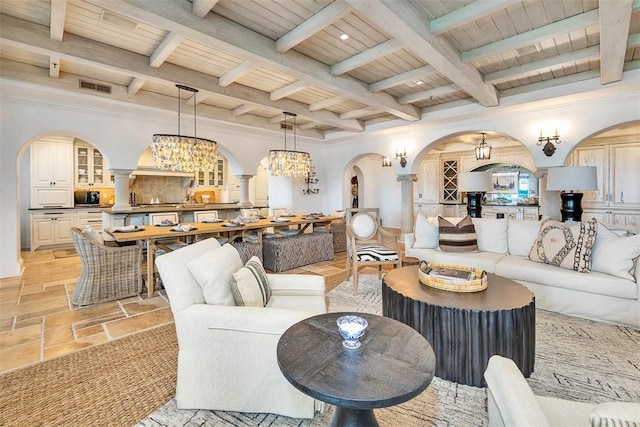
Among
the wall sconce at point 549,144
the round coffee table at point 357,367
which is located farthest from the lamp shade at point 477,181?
the round coffee table at point 357,367

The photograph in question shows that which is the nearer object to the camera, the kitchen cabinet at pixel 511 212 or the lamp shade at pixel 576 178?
the lamp shade at pixel 576 178

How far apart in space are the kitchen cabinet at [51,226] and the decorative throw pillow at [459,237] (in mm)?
7642

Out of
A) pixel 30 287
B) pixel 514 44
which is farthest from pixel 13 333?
pixel 514 44

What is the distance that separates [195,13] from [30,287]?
13.2 feet

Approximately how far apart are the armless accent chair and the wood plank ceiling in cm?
173

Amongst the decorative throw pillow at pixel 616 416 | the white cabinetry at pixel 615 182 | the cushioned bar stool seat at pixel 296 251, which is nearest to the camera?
the decorative throw pillow at pixel 616 416

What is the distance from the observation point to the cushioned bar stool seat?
4887 mm

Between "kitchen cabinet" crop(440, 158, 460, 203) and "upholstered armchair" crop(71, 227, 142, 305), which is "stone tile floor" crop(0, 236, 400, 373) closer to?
"upholstered armchair" crop(71, 227, 142, 305)

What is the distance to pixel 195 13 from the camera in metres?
2.51

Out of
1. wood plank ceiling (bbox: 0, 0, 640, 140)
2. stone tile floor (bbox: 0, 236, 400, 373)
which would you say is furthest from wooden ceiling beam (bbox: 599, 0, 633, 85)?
stone tile floor (bbox: 0, 236, 400, 373)

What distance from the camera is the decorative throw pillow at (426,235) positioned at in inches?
166

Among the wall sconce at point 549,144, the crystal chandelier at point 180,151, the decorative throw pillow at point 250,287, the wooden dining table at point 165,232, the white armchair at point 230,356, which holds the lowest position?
the white armchair at point 230,356

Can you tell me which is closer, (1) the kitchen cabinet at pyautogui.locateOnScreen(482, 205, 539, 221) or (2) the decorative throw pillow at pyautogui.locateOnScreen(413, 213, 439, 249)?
(2) the decorative throw pillow at pyautogui.locateOnScreen(413, 213, 439, 249)

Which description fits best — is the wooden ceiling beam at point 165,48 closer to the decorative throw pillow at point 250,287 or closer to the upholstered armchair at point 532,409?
the decorative throw pillow at point 250,287
